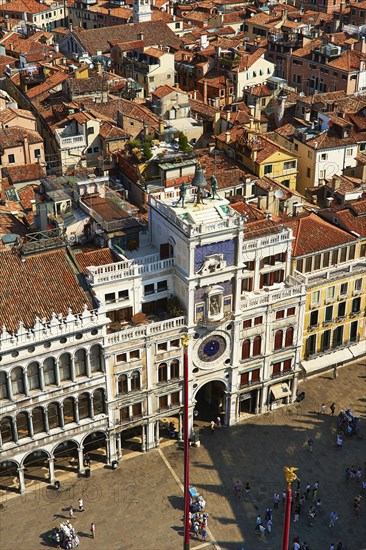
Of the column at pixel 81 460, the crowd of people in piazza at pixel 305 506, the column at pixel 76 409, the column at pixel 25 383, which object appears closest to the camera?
the column at pixel 25 383

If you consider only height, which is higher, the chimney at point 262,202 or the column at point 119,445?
the chimney at point 262,202

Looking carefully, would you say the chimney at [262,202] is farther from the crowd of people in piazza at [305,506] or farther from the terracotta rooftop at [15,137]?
the terracotta rooftop at [15,137]

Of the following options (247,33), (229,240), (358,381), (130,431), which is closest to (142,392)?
(130,431)

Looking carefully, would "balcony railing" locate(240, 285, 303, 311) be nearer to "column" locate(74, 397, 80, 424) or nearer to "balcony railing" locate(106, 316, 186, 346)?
"balcony railing" locate(106, 316, 186, 346)

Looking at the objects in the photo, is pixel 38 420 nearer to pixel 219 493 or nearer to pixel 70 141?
pixel 219 493

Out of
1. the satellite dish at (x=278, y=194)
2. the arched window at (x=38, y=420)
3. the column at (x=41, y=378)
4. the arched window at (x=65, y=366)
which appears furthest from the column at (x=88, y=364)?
the satellite dish at (x=278, y=194)

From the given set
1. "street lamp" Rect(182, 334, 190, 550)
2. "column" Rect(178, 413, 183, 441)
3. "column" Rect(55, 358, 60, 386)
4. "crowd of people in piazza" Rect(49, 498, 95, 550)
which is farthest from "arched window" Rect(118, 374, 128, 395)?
"street lamp" Rect(182, 334, 190, 550)

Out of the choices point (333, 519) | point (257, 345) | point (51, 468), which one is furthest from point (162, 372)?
point (333, 519)
